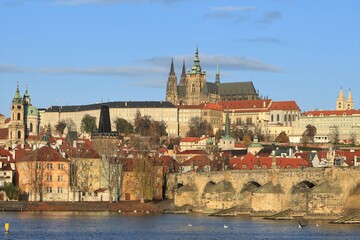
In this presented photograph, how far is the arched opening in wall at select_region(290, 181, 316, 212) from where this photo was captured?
7689 cm

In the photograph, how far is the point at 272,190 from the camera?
78562 mm

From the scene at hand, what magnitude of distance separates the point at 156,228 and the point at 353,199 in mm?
12989

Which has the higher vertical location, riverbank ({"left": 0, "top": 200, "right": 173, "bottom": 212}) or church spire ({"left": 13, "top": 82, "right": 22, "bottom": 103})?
church spire ({"left": 13, "top": 82, "right": 22, "bottom": 103})

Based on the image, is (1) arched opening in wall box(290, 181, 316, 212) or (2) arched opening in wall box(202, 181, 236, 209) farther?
(2) arched opening in wall box(202, 181, 236, 209)

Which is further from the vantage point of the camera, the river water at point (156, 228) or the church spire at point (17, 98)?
the church spire at point (17, 98)

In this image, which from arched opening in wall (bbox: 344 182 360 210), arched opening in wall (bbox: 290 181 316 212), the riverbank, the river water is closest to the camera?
the river water

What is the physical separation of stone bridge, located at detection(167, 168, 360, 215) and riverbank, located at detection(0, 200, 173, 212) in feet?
11.6

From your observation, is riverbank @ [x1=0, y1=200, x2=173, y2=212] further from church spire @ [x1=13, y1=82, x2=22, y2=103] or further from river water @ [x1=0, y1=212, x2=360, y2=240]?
church spire @ [x1=13, y1=82, x2=22, y2=103]

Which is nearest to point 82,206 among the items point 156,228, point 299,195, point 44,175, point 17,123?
point 44,175

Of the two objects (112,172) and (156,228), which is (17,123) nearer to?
(112,172)

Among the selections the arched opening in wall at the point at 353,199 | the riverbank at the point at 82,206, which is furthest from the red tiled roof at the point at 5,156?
the arched opening in wall at the point at 353,199

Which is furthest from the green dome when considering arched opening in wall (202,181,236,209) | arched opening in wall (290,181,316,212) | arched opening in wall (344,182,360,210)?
arched opening in wall (344,182,360,210)

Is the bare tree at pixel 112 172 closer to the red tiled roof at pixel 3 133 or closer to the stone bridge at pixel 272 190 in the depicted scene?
the stone bridge at pixel 272 190

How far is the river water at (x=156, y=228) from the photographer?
63.1m
